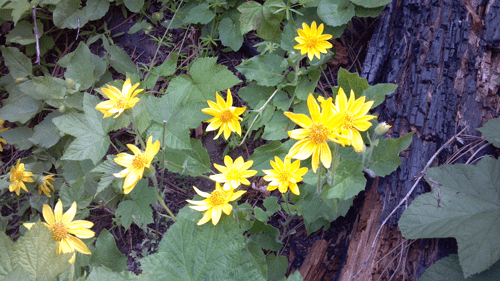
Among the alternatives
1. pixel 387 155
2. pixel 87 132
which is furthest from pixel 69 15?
pixel 387 155

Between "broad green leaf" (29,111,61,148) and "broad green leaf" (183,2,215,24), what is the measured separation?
144 cm

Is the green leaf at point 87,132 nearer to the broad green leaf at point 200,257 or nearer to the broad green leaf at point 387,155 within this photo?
the broad green leaf at point 200,257

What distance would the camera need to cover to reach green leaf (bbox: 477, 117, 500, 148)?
158 cm

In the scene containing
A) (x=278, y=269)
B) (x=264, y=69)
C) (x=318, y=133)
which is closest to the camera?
(x=318, y=133)

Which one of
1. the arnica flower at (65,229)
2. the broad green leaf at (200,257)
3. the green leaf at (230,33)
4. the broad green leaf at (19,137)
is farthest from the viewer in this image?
the broad green leaf at (19,137)

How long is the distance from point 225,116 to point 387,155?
92cm

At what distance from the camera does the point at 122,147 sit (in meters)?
2.72

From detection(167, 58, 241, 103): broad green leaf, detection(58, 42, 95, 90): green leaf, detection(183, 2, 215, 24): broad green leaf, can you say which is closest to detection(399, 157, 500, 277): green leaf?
detection(167, 58, 241, 103): broad green leaf

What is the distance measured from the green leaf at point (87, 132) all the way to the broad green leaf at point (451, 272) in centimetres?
191

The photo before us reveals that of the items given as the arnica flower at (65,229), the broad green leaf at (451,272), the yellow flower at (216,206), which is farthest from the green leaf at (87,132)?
the broad green leaf at (451,272)

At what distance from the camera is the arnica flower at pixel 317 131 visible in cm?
132

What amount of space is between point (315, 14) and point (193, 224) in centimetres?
176

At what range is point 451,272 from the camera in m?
1.43

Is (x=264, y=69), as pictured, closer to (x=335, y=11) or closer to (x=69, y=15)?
(x=335, y=11)
